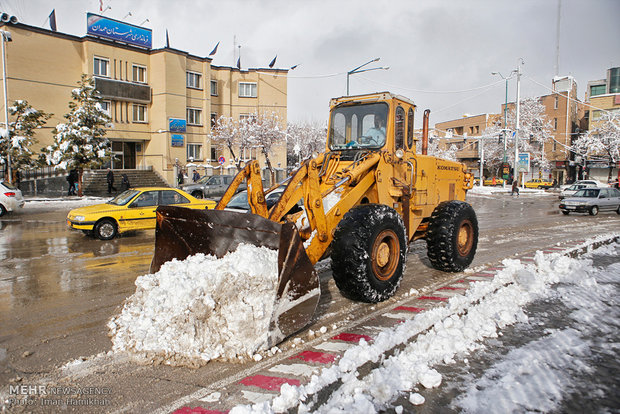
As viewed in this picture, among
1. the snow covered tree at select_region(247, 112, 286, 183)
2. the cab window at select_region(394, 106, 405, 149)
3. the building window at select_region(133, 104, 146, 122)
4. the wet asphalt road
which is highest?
the building window at select_region(133, 104, 146, 122)

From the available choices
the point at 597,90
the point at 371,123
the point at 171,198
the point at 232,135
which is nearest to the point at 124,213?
the point at 171,198

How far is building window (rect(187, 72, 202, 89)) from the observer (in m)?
39.8

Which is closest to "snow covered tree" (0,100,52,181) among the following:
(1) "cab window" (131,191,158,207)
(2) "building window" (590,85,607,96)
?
(1) "cab window" (131,191,158,207)

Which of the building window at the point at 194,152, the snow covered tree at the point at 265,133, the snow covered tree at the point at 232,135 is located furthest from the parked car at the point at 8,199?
the snow covered tree at the point at 265,133

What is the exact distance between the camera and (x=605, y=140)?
174 feet

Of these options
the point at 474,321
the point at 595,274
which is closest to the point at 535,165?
the point at 595,274

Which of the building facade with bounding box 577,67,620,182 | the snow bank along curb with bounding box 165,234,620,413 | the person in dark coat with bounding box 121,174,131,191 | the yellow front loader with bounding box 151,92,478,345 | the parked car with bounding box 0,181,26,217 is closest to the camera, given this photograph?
the snow bank along curb with bounding box 165,234,620,413

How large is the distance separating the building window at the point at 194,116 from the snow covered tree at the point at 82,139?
43.1 ft

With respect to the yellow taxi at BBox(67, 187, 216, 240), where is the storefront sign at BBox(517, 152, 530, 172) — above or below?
above

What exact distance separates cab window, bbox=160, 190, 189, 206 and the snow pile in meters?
9.11

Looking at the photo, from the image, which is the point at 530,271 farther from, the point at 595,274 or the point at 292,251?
the point at 292,251

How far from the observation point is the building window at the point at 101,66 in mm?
34406

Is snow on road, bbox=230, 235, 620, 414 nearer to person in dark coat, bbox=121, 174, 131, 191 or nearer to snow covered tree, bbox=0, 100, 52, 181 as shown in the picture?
person in dark coat, bbox=121, 174, 131, 191

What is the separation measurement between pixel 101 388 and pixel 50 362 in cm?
89
